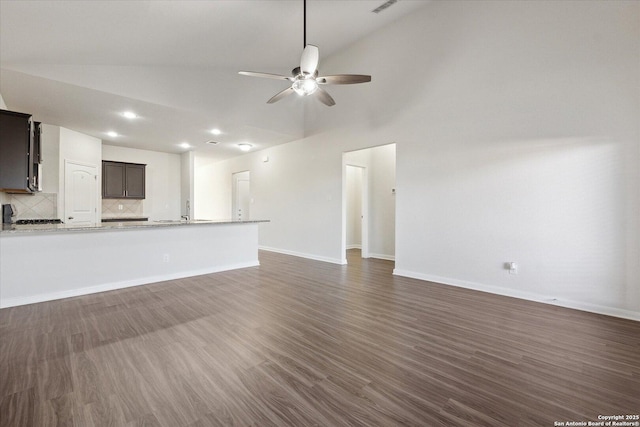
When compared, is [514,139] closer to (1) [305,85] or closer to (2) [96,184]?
(1) [305,85]

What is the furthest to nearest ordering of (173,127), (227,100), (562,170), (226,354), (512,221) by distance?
(173,127) → (227,100) → (512,221) → (562,170) → (226,354)

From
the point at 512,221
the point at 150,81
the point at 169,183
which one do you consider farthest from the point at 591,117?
the point at 169,183

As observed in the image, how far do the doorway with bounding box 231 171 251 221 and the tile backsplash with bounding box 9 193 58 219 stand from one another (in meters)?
4.34

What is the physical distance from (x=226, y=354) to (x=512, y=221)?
147 inches

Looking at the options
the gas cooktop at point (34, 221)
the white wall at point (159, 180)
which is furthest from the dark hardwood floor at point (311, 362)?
the white wall at point (159, 180)

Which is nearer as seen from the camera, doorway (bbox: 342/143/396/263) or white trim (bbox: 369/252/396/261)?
white trim (bbox: 369/252/396/261)

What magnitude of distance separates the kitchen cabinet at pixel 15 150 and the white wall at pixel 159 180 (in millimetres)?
3801

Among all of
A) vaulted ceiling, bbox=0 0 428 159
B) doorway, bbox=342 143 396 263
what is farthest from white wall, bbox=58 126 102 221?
doorway, bbox=342 143 396 263

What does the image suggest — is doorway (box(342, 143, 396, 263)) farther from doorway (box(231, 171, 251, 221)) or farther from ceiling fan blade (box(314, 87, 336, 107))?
doorway (box(231, 171, 251, 221))

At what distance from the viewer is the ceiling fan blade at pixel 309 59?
9.45 feet

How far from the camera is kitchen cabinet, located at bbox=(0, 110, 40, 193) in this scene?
11.3 feet

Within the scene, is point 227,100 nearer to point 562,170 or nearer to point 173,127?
point 173,127

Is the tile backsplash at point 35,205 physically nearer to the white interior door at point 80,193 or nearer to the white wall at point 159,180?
the white interior door at point 80,193

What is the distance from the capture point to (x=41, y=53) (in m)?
3.11
